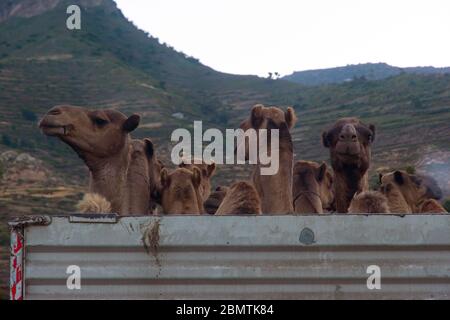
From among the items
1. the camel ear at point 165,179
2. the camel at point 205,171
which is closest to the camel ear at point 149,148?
the camel ear at point 165,179

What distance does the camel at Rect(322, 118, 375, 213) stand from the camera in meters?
9.45

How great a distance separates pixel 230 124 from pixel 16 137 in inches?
616

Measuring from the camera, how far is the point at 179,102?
239 ft

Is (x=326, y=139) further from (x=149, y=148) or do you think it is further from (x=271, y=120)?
(x=149, y=148)

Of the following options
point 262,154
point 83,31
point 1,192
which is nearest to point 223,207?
point 262,154

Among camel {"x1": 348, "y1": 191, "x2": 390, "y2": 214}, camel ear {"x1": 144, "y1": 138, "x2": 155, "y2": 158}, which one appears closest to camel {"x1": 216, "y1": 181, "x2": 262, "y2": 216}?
camel {"x1": 348, "y1": 191, "x2": 390, "y2": 214}

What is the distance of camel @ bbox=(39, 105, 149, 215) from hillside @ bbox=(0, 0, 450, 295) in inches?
923

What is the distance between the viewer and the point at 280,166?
9.30 metres

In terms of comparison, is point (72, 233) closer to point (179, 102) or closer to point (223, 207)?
point (223, 207)

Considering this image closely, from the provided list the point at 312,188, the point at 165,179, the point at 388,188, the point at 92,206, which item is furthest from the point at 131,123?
the point at 92,206

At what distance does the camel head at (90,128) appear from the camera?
9.66 m

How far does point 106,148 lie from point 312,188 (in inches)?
90.4

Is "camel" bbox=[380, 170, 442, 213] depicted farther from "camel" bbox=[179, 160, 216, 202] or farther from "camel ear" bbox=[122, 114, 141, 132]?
"camel" bbox=[179, 160, 216, 202]

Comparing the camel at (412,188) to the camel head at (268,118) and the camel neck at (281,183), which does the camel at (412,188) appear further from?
the camel head at (268,118)
